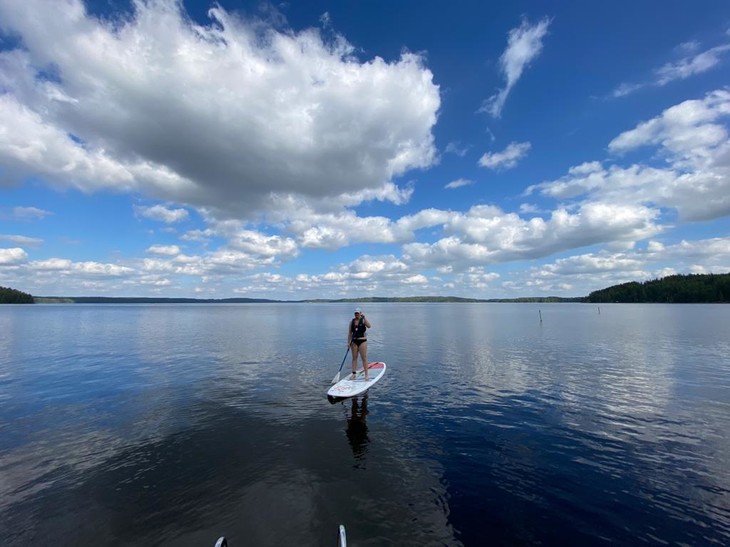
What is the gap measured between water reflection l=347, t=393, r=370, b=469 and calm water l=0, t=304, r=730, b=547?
0.39ft

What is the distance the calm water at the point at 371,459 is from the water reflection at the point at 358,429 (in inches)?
4.6

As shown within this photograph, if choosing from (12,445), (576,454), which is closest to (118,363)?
(12,445)

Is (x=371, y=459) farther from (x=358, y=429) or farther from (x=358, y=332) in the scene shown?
(x=358, y=332)

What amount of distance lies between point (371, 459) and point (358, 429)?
3.33m

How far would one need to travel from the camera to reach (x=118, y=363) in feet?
115

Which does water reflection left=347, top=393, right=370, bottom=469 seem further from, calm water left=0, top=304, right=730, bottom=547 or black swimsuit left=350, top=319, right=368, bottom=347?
black swimsuit left=350, top=319, right=368, bottom=347

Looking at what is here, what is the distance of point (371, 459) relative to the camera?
44.3ft

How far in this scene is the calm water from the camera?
960 centimetres

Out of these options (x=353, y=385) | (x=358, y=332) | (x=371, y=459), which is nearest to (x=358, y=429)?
(x=371, y=459)

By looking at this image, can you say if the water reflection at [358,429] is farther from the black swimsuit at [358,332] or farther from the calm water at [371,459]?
the black swimsuit at [358,332]

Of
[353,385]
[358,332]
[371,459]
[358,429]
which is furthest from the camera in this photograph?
[358,332]

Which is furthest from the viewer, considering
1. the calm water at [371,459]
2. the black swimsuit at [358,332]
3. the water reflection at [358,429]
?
the black swimsuit at [358,332]

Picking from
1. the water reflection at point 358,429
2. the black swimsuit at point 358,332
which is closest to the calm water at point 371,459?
the water reflection at point 358,429

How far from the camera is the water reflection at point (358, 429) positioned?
45.8ft
